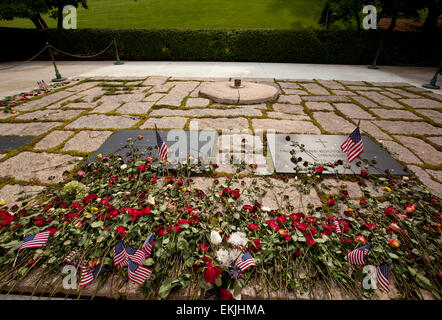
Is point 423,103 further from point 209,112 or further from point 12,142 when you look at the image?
point 12,142

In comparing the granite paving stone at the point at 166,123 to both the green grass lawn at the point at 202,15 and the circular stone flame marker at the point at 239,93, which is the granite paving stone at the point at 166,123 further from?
the green grass lawn at the point at 202,15

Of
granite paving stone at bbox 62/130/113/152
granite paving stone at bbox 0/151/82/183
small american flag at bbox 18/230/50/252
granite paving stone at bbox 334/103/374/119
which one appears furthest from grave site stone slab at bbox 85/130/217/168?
granite paving stone at bbox 334/103/374/119

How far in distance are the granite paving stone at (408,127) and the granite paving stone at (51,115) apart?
5.75 metres

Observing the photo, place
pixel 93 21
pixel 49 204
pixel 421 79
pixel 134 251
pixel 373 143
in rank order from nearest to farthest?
pixel 134 251 < pixel 49 204 < pixel 373 143 < pixel 421 79 < pixel 93 21

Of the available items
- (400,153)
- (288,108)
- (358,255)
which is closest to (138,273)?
(358,255)

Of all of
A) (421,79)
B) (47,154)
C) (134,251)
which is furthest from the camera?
(421,79)

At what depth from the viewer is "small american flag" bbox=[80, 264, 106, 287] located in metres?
1.36

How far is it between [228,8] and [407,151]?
2175 cm

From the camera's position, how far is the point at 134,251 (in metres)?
1.41

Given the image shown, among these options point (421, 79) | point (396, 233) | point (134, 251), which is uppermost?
point (421, 79)

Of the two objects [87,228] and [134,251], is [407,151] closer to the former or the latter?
[134,251]

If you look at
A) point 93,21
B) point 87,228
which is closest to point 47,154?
point 87,228

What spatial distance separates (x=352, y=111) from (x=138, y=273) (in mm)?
4707

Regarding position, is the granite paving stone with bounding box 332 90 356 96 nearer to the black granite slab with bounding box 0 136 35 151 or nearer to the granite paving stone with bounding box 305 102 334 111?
the granite paving stone with bounding box 305 102 334 111
